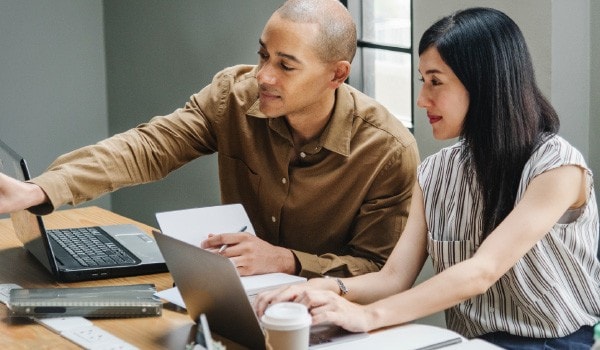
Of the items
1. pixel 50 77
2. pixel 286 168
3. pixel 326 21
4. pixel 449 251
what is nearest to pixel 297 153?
pixel 286 168

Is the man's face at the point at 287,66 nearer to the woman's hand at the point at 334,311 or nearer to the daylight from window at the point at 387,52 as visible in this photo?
the woman's hand at the point at 334,311

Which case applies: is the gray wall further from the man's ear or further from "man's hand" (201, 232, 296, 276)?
"man's hand" (201, 232, 296, 276)

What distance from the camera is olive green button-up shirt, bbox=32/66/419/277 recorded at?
7.12ft

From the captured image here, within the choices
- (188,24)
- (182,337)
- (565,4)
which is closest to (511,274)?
(182,337)

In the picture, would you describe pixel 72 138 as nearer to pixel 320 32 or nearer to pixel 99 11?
pixel 99 11

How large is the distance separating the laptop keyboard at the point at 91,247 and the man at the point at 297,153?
0.42ft

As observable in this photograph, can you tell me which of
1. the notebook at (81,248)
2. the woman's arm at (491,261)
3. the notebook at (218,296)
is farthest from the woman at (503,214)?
the notebook at (81,248)

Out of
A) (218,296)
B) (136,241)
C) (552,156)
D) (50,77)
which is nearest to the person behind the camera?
(218,296)

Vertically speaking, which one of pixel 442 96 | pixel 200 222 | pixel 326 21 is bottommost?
pixel 200 222

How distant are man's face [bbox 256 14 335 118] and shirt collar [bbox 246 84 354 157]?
0.09m

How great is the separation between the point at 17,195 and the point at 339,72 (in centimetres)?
80

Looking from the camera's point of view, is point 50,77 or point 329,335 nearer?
point 329,335

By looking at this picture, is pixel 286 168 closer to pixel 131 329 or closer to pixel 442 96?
pixel 442 96

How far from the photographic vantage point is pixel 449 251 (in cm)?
193
